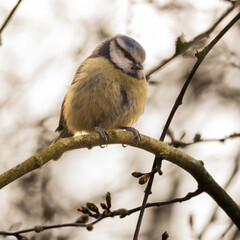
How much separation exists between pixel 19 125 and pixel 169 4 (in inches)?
102

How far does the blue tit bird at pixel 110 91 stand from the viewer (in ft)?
13.8

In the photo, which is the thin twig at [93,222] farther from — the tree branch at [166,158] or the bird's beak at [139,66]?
the bird's beak at [139,66]

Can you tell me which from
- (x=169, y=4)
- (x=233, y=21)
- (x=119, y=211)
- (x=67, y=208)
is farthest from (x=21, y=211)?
(x=233, y=21)

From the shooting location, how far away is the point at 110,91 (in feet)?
13.7

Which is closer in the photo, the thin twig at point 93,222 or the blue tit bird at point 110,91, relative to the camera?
the thin twig at point 93,222

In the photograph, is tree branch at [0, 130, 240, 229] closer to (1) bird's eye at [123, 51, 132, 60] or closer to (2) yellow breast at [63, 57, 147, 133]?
(2) yellow breast at [63, 57, 147, 133]

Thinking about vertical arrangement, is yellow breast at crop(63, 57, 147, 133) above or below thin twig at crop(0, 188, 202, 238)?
above

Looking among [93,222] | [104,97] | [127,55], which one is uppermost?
[127,55]

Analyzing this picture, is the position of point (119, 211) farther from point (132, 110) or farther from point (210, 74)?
point (210, 74)

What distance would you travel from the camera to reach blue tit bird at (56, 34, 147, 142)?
4215mm

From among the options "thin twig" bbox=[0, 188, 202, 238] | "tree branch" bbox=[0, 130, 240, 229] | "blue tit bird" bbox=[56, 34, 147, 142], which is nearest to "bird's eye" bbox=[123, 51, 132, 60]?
"blue tit bird" bbox=[56, 34, 147, 142]

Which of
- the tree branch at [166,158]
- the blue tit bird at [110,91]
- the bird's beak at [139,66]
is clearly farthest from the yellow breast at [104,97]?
the tree branch at [166,158]

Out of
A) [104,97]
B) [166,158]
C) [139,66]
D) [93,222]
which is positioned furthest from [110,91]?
[93,222]

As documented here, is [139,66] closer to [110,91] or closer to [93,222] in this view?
[110,91]
